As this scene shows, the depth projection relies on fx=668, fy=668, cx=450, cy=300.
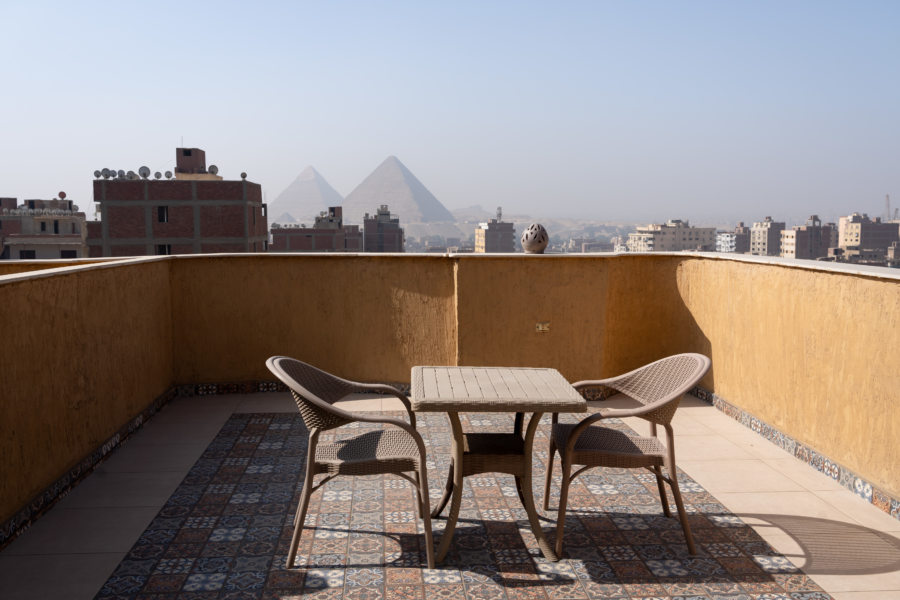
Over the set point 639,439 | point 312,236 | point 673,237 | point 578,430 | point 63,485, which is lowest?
point 63,485

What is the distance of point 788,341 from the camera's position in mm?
4688

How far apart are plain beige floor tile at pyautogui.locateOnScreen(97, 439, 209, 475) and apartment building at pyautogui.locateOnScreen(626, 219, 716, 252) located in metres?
116

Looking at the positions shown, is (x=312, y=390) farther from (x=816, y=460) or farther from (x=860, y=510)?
(x=816, y=460)

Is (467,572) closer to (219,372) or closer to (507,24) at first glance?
(219,372)

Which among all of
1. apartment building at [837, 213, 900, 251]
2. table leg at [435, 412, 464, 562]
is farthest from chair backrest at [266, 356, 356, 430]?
apartment building at [837, 213, 900, 251]

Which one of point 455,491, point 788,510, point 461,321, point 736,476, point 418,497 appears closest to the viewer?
point 455,491

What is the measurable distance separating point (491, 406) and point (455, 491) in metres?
0.50

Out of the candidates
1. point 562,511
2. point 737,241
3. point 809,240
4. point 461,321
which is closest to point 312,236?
point 461,321

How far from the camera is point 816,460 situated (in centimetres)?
429

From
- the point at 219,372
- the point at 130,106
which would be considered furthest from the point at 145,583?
the point at 130,106

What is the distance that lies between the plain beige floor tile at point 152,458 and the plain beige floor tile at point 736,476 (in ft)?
10.6

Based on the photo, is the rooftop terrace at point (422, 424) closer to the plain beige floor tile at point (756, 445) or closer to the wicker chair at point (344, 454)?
the plain beige floor tile at point (756, 445)

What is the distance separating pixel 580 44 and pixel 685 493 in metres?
27.5

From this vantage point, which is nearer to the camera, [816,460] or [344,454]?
[344,454]
